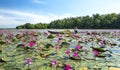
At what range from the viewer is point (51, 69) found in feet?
15.5

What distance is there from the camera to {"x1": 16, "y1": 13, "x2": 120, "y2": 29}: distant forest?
9358 centimetres

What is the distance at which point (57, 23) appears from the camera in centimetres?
11994

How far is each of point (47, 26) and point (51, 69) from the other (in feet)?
379

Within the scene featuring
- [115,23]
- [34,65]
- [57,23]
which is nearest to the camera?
[34,65]

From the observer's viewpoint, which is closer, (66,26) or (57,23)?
(66,26)

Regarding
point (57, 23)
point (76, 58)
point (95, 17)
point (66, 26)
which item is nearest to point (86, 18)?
point (95, 17)

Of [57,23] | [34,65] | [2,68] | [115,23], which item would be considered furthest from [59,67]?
[57,23]

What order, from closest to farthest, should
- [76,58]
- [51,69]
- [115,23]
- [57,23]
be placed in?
[51,69]
[76,58]
[115,23]
[57,23]

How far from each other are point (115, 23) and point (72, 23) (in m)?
26.0

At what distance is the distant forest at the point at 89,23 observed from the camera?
93581 millimetres

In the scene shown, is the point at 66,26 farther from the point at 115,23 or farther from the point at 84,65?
the point at 84,65

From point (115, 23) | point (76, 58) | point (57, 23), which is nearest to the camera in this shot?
point (76, 58)

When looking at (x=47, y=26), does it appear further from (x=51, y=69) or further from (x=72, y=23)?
(x=51, y=69)

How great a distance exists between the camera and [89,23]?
10325 cm
